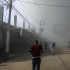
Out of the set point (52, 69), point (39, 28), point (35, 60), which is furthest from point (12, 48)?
point (39, 28)

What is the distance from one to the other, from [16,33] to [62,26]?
218ft

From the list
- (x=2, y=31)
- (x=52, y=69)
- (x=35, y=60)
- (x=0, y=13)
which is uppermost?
(x=0, y=13)

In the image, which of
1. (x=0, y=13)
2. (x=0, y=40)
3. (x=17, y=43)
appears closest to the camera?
(x=0, y=40)

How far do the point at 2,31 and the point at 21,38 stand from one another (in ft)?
26.5

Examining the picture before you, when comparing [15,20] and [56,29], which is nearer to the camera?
[15,20]

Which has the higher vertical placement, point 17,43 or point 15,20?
point 15,20

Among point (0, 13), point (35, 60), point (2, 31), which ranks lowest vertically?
point (35, 60)

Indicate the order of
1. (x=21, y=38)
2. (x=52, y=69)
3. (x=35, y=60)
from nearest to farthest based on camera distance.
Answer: (x=35, y=60), (x=52, y=69), (x=21, y=38)

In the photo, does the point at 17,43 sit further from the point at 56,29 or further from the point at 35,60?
the point at 56,29

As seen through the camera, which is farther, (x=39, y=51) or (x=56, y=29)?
(x=56, y=29)

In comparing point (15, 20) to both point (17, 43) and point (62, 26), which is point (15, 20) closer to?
point (17, 43)

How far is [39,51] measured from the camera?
25.2 feet

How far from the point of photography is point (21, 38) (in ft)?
97.7

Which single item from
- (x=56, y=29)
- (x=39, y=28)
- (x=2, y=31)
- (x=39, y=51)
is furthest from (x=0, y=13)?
(x=56, y=29)
